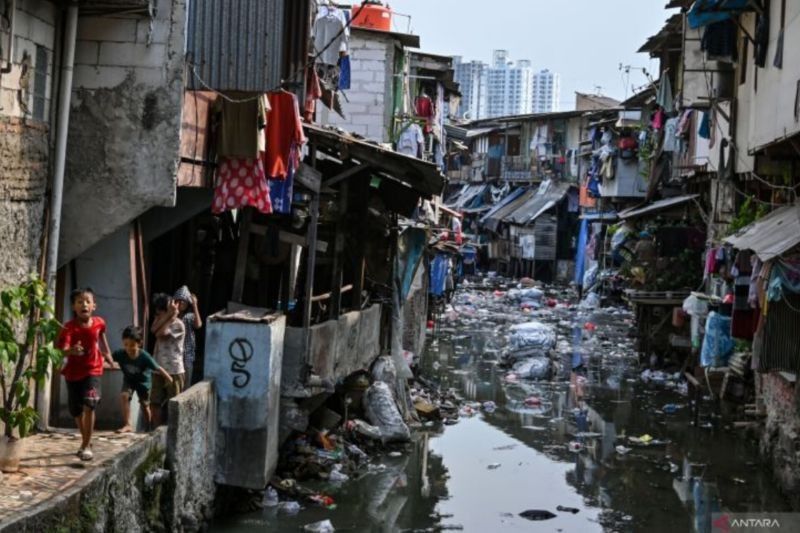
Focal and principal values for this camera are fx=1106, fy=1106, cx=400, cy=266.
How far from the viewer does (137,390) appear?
9.66 meters

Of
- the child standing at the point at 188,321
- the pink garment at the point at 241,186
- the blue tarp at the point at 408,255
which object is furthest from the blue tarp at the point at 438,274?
the child standing at the point at 188,321

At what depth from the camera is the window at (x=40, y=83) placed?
30.9 feet

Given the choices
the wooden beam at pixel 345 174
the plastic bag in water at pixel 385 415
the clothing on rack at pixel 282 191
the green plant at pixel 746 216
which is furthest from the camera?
the green plant at pixel 746 216

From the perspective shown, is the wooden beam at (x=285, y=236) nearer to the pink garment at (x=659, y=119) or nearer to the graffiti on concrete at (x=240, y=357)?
the graffiti on concrete at (x=240, y=357)

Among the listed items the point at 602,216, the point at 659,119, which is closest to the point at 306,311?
the point at 659,119

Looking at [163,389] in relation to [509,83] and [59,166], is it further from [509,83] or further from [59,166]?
[509,83]

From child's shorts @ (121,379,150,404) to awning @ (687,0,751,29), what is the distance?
9283 mm

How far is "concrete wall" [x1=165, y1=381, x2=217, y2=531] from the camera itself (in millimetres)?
9133

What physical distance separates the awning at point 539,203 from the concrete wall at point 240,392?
1451 inches

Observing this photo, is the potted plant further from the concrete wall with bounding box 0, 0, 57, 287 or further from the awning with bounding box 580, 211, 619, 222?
the awning with bounding box 580, 211, 619, 222

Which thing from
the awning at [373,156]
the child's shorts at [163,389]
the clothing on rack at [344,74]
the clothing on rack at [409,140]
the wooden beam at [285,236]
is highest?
the clothing on rack at [344,74]

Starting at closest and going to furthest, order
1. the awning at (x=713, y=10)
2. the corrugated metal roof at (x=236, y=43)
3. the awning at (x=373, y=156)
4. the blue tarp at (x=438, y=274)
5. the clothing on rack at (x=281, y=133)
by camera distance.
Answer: the corrugated metal roof at (x=236, y=43) → the clothing on rack at (x=281, y=133) → the awning at (x=373, y=156) → the awning at (x=713, y=10) → the blue tarp at (x=438, y=274)

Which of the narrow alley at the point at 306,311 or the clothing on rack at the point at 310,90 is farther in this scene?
the clothing on rack at the point at 310,90

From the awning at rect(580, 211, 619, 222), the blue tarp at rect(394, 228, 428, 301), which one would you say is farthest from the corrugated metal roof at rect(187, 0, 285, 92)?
the awning at rect(580, 211, 619, 222)
